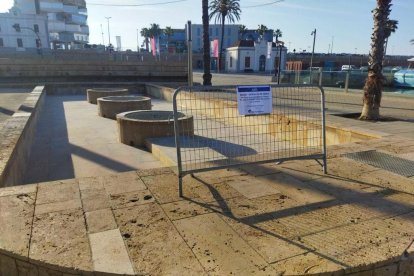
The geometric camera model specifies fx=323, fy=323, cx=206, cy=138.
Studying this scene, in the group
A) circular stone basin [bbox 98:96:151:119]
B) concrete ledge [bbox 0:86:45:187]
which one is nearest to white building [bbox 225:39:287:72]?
circular stone basin [bbox 98:96:151:119]

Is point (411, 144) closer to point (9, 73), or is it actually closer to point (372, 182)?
point (372, 182)

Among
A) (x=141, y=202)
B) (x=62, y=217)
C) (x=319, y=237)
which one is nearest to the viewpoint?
(x=319, y=237)

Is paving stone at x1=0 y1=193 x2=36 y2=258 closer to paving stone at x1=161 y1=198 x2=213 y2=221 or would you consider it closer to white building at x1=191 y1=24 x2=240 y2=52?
paving stone at x1=161 y1=198 x2=213 y2=221

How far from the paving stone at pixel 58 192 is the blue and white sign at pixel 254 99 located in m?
2.31

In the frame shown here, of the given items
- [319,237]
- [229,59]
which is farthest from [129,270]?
[229,59]

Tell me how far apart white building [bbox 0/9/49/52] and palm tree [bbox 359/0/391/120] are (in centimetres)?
6954

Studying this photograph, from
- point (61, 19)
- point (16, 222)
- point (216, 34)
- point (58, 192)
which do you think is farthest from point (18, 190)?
point (61, 19)

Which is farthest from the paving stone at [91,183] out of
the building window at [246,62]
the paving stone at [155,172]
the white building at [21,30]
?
the white building at [21,30]

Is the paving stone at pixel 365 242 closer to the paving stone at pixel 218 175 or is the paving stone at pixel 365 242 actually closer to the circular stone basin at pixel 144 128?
the paving stone at pixel 218 175

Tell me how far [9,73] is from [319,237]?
2597 centimetres

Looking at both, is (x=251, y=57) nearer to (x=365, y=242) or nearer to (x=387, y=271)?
(x=365, y=242)

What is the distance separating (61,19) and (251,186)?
88.8 m

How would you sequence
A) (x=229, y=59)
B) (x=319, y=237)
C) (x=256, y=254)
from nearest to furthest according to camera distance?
(x=256, y=254) → (x=319, y=237) → (x=229, y=59)

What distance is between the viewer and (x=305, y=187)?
4227 millimetres
